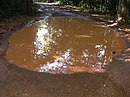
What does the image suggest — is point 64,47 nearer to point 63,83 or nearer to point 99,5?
point 63,83

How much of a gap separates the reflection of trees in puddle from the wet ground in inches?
20.4

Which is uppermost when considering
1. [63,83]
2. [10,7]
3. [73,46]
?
[10,7]

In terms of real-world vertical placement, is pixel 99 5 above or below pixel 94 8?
above

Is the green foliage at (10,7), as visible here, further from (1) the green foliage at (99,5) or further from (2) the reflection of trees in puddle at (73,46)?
(1) the green foliage at (99,5)

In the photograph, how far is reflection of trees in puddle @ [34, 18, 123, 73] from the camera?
374 inches

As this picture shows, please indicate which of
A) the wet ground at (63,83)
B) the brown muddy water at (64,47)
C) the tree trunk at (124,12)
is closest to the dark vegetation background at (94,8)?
the tree trunk at (124,12)

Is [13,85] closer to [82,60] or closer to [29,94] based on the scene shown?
[29,94]

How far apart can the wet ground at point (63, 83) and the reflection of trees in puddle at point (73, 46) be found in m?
0.52

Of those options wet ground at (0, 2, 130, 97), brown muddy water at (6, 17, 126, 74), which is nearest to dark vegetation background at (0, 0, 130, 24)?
brown muddy water at (6, 17, 126, 74)

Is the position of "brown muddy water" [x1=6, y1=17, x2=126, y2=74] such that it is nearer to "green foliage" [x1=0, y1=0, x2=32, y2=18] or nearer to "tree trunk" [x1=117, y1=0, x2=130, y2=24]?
"tree trunk" [x1=117, y1=0, x2=130, y2=24]

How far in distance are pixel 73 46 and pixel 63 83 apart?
3.77 meters

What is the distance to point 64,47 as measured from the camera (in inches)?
450

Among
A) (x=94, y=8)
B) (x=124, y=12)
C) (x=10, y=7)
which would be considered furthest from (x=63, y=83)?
(x=94, y=8)

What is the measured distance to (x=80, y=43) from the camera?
39.5 ft
